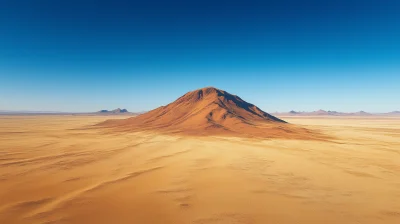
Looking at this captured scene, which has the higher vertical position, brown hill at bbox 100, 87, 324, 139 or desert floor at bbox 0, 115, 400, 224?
brown hill at bbox 100, 87, 324, 139

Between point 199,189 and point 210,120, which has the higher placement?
point 210,120

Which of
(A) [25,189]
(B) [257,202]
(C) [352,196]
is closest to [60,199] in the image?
(A) [25,189]

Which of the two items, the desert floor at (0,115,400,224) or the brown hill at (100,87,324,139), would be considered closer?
the desert floor at (0,115,400,224)

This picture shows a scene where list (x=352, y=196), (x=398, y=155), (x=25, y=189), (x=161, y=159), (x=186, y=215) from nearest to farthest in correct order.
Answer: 1. (x=186, y=215)
2. (x=352, y=196)
3. (x=25, y=189)
4. (x=161, y=159)
5. (x=398, y=155)

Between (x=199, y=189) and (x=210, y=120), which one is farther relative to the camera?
(x=210, y=120)

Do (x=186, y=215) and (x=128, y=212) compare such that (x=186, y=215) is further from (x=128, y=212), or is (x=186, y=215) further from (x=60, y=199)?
(x=60, y=199)

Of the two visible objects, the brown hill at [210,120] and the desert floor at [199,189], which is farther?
the brown hill at [210,120]

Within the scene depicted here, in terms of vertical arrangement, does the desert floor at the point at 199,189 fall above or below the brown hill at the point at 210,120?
below

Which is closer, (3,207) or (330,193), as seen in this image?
(3,207)
